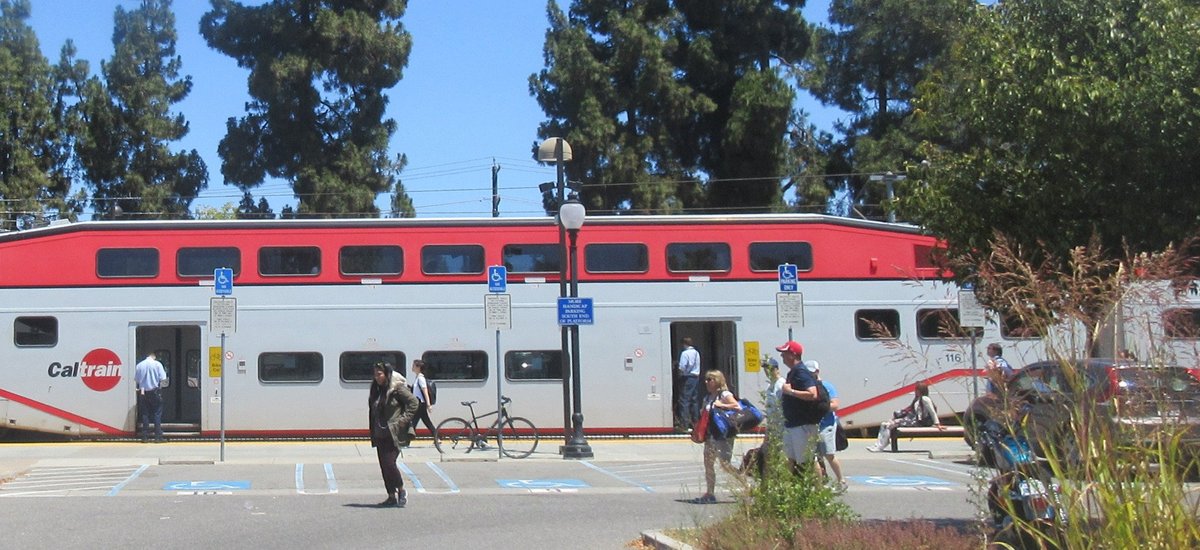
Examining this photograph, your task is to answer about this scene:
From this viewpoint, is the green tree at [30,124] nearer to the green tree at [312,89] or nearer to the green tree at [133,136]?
the green tree at [133,136]

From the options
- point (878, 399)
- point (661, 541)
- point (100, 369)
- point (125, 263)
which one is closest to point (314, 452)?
point (100, 369)

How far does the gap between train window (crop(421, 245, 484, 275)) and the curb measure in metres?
12.1

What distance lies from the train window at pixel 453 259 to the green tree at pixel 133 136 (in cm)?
2231

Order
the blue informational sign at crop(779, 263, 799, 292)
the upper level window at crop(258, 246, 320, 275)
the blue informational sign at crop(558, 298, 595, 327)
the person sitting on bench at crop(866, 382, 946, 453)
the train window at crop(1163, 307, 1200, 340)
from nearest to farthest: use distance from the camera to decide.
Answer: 1. the train window at crop(1163, 307, 1200, 340)
2. the blue informational sign at crop(558, 298, 595, 327)
3. the blue informational sign at crop(779, 263, 799, 292)
4. the person sitting on bench at crop(866, 382, 946, 453)
5. the upper level window at crop(258, 246, 320, 275)

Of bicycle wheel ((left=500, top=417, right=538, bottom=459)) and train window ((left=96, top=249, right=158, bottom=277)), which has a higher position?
train window ((left=96, top=249, right=158, bottom=277))

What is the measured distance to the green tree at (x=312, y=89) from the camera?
38719mm

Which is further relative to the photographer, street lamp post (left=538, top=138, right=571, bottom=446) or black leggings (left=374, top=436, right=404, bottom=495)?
street lamp post (left=538, top=138, right=571, bottom=446)

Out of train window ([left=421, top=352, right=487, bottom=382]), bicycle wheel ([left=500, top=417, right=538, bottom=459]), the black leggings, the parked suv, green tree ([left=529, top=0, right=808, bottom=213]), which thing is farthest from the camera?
green tree ([left=529, top=0, right=808, bottom=213])

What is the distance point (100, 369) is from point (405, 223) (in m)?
5.75

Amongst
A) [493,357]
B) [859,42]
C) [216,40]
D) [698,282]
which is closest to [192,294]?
[493,357]

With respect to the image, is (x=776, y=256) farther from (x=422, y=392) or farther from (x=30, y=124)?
(x=30, y=124)

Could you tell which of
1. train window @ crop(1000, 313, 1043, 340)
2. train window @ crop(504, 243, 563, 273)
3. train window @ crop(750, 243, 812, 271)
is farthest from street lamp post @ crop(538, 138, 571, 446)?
train window @ crop(1000, 313, 1043, 340)

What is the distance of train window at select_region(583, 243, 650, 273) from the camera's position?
22750 millimetres

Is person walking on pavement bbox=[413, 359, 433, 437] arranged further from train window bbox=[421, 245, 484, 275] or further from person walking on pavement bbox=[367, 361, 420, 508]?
person walking on pavement bbox=[367, 361, 420, 508]
